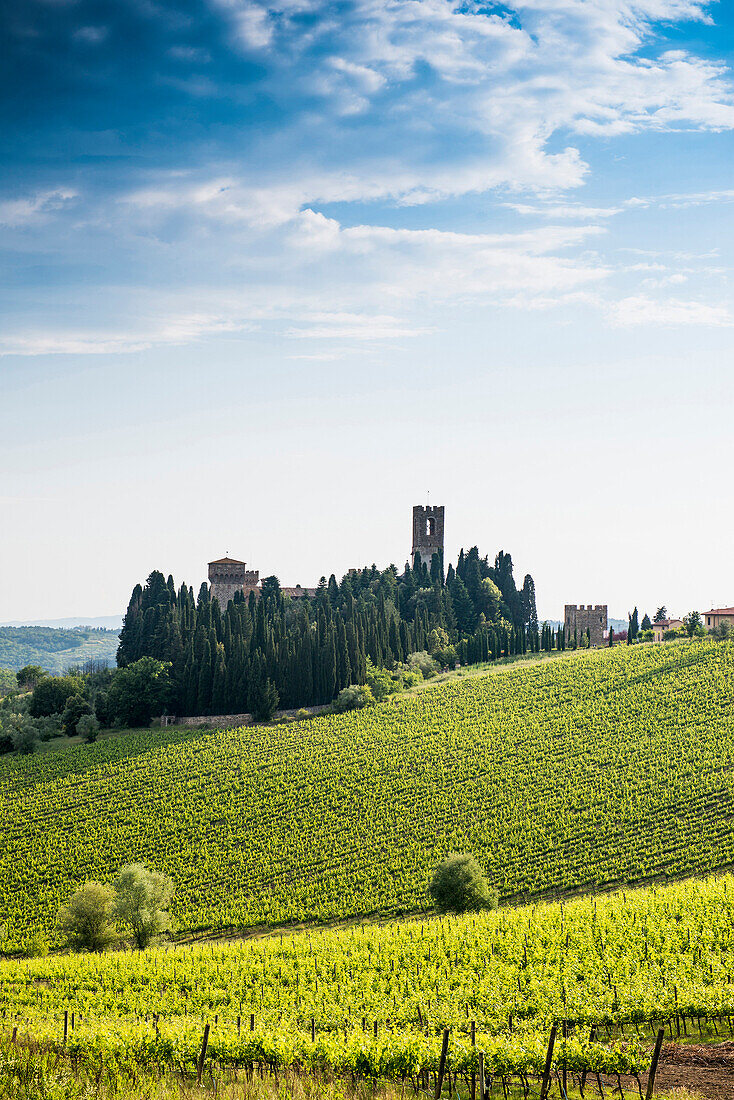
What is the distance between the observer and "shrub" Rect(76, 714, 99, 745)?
75562 millimetres

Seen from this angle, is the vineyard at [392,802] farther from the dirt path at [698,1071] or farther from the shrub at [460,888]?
the dirt path at [698,1071]

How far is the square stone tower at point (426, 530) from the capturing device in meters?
123

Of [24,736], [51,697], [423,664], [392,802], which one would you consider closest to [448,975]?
[392,802]

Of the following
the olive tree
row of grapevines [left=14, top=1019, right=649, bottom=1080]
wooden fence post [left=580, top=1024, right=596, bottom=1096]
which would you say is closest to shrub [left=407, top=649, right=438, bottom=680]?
the olive tree

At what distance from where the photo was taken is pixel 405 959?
26891 millimetres

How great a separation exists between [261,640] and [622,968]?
2530 inches

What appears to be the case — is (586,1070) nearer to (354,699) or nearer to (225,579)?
(354,699)

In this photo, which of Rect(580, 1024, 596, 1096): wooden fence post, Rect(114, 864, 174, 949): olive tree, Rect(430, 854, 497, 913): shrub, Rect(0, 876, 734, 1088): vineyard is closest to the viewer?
Rect(580, 1024, 596, 1096): wooden fence post

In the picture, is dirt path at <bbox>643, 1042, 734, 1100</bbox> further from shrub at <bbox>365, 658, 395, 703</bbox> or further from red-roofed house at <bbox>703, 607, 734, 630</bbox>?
red-roofed house at <bbox>703, 607, 734, 630</bbox>

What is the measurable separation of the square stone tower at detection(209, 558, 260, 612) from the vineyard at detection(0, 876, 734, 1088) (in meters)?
74.9

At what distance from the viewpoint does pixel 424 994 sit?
21875 millimetres

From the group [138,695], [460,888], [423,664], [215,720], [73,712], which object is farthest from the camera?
[423,664]

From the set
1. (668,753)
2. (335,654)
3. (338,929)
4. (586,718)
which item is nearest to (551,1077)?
(338,929)

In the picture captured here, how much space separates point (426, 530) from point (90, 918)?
88.8 metres
